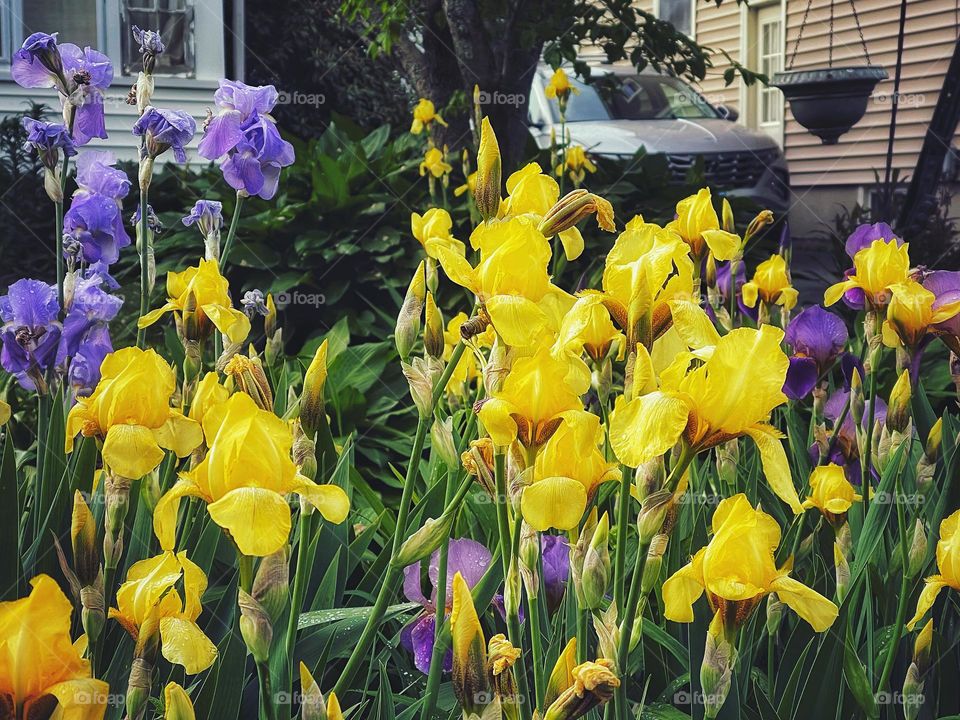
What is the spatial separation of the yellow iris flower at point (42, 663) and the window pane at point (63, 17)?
8.39 meters

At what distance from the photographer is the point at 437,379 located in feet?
3.43

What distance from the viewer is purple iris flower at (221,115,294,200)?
1.48 m

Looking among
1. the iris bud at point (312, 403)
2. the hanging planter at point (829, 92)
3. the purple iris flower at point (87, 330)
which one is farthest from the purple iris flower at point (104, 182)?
the hanging planter at point (829, 92)

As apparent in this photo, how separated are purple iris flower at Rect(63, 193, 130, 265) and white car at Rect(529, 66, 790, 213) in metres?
5.41

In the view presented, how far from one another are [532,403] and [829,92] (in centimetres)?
492

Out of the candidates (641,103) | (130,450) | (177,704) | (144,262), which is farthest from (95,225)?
(641,103)

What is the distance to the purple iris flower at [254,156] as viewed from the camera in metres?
1.48

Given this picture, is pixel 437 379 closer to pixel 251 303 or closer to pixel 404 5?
pixel 251 303

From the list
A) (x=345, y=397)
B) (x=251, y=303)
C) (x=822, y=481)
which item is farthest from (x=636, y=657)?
(x=345, y=397)

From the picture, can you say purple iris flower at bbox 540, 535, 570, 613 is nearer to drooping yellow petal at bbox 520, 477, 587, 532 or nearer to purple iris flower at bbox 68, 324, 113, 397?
drooping yellow petal at bbox 520, 477, 587, 532

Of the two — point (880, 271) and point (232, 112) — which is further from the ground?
point (232, 112)

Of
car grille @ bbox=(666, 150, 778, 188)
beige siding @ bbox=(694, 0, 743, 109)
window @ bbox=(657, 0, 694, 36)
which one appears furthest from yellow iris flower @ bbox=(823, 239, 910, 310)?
window @ bbox=(657, 0, 694, 36)

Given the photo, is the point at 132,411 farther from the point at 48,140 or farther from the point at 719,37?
the point at 719,37

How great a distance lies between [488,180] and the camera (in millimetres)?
995
